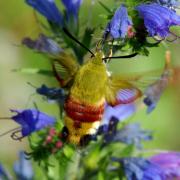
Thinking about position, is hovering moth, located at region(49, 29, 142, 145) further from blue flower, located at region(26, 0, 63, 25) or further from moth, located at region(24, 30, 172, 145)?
blue flower, located at region(26, 0, 63, 25)

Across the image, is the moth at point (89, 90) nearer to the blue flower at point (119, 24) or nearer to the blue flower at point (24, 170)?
the blue flower at point (119, 24)

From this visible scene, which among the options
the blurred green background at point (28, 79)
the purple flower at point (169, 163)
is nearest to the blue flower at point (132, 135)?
the purple flower at point (169, 163)

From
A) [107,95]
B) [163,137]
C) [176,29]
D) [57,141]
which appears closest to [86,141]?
[57,141]

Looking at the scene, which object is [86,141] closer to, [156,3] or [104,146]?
[104,146]

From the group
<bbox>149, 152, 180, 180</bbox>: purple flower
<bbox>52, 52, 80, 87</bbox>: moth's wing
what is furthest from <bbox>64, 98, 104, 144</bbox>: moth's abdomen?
<bbox>149, 152, 180, 180</bbox>: purple flower

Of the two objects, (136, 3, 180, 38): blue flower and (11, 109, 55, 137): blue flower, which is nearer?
(136, 3, 180, 38): blue flower

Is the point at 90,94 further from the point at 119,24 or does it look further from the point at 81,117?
the point at 119,24

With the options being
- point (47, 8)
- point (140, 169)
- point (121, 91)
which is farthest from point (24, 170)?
point (121, 91)
